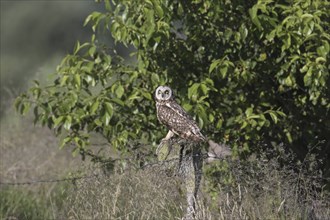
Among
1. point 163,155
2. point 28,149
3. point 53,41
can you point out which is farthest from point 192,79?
point 53,41

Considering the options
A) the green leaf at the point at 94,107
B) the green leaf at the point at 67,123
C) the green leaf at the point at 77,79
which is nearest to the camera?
the green leaf at the point at 94,107

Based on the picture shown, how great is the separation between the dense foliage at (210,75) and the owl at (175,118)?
0.48 m

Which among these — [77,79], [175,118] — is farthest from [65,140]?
[175,118]

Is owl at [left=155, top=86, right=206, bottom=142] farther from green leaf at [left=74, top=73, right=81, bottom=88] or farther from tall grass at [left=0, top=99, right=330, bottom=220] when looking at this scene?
green leaf at [left=74, top=73, right=81, bottom=88]

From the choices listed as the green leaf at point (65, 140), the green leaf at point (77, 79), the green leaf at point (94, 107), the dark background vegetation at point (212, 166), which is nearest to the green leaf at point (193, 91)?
the dark background vegetation at point (212, 166)

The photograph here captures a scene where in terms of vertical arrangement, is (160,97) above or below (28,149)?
above

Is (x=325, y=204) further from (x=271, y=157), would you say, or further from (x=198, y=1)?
(x=198, y=1)

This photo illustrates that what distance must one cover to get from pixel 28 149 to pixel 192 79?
18.6 ft

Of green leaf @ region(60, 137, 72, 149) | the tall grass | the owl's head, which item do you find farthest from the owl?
A: green leaf @ region(60, 137, 72, 149)

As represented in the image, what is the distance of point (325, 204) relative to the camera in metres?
Answer: 6.12

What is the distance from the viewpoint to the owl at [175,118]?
571 centimetres

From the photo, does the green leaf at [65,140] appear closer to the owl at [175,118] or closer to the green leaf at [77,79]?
the green leaf at [77,79]

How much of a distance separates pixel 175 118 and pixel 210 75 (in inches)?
49.9

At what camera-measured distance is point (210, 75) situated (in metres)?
6.96
